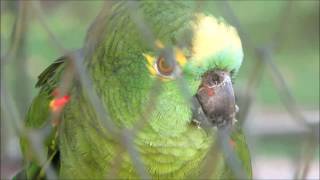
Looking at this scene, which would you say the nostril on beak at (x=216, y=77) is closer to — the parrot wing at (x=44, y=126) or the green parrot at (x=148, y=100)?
the green parrot at (x=148, y=100)

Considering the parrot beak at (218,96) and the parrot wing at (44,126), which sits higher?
the parrot wing at (44,126)

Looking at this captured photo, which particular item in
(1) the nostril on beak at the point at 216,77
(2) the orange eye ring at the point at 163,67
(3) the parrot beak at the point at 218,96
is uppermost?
(2) the orange eye ring at the point at 163,67

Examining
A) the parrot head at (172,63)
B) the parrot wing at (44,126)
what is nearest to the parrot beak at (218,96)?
the parrot head at (172,63)

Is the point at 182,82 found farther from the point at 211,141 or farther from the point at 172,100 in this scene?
the point at 211,141

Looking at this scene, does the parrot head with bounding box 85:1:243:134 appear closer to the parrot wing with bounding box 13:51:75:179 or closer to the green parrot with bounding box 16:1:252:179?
the green parrot with bounding box 16:1:252:179

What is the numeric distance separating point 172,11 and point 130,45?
10 centimetres

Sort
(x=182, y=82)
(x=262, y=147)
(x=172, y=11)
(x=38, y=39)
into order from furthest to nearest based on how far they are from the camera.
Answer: (x=38, y=39) → (x=262, y=147) → (x=172, y=11) → (x=182, y=82)

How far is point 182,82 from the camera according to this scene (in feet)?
3.99

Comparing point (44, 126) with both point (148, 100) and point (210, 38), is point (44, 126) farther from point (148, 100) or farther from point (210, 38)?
point (210, 38)

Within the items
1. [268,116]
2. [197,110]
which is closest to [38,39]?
[268,116]

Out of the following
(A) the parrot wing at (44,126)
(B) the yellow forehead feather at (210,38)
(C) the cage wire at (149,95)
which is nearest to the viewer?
(C) the cage wire at (149,95)

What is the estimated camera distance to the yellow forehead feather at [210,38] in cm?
121

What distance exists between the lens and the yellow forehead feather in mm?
1215

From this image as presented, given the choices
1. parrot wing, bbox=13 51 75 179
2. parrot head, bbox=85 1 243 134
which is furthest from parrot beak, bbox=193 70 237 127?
parrot wing, bbox=13 51 75 179
